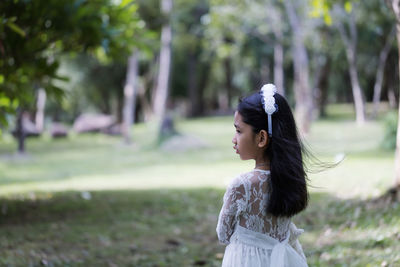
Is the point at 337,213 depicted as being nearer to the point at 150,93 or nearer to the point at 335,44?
the point at 335,44

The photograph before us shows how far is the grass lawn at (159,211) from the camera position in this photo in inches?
215

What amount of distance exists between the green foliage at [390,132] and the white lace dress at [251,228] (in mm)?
11792

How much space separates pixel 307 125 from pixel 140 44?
45.1 ft

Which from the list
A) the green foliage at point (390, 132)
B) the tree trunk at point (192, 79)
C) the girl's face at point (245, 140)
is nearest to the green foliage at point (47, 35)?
the girl's face at point (245, 140)

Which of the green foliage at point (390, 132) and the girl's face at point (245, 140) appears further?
the green foliage at point (390, 132)

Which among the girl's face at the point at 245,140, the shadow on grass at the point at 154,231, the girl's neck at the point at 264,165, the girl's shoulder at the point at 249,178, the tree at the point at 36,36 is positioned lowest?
the shadow on grass at the point at 154,231

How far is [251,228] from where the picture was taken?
2697mm

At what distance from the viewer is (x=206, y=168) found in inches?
538

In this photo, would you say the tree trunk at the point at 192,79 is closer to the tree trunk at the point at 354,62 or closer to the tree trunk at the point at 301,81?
the tree trunk at the point at 354,62

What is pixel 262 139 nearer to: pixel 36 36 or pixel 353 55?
pixel 36 36

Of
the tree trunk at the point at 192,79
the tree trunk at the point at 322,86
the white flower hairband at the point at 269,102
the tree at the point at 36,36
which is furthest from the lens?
the tree trunk at the point at 192,79

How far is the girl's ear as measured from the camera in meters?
2.70

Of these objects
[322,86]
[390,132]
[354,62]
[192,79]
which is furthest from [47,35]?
[192,79]

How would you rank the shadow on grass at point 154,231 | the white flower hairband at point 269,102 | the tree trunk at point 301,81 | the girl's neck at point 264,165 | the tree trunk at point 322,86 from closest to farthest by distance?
the white flower hairband at point 269,102
the girl's neck at point 264,165
the shadow on grass at point 154,231
the tree trunk at point 301,81
the tree trunk at point 322,86
